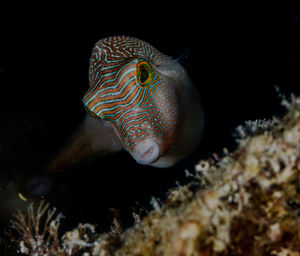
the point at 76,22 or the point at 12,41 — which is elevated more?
the point at 12,41

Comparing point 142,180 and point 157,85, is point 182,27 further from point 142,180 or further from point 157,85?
point 142,180

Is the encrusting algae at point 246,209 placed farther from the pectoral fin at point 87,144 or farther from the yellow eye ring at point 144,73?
the pectoral fin at point 87,144

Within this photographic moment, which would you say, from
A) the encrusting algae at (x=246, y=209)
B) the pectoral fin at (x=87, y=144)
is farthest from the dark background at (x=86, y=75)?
the encrusting algae at (x=246, y=209)

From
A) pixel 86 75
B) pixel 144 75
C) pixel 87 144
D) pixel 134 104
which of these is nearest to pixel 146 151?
pixel 134 104

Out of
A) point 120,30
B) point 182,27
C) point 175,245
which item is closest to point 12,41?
point 120,30

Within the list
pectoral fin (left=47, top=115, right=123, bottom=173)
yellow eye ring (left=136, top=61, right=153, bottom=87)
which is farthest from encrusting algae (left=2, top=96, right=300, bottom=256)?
pectoral fin (left=47, top=115, right=123, bottom=173)

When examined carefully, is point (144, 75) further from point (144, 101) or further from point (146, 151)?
point (146, 151)

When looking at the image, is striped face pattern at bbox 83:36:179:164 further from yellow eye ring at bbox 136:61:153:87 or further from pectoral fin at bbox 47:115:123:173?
pectoral fin at bbox 47:115:123:173
